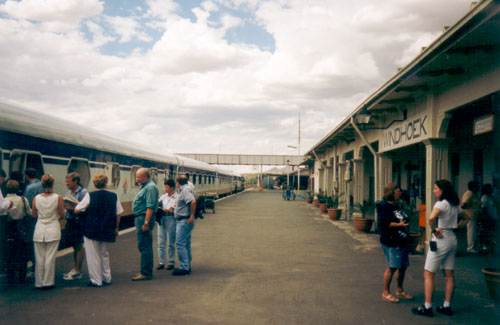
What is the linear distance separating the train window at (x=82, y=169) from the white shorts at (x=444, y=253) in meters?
8.13

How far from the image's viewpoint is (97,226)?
6301 millimetres

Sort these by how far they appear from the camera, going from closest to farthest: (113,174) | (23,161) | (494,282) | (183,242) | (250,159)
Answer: (494,282) < (183,242) < (23,161) < (113,174) < (250,159)

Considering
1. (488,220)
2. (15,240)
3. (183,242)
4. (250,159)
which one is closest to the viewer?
(15,240)

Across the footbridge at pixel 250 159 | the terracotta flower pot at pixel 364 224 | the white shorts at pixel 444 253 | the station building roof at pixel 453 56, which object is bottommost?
the terracotta flower pot at pixel 364 224

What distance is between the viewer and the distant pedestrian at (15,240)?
6.22 metres

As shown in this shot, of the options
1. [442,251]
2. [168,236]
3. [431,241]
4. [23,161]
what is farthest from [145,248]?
[442,251]

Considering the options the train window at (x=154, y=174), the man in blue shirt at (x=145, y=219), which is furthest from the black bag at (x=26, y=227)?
the train window at (x=154, y=174)

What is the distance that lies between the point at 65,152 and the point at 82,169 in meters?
1.01

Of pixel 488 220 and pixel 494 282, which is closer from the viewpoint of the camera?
pixel 494 282

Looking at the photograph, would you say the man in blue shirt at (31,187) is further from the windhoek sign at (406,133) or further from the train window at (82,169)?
the windhoek sign at (406,133)

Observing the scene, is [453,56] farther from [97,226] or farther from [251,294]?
[97,226]

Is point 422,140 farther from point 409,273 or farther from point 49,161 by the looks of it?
point 49,161

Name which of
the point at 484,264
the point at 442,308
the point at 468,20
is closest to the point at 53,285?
the point at 442,308

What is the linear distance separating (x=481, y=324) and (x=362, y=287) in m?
1.84
